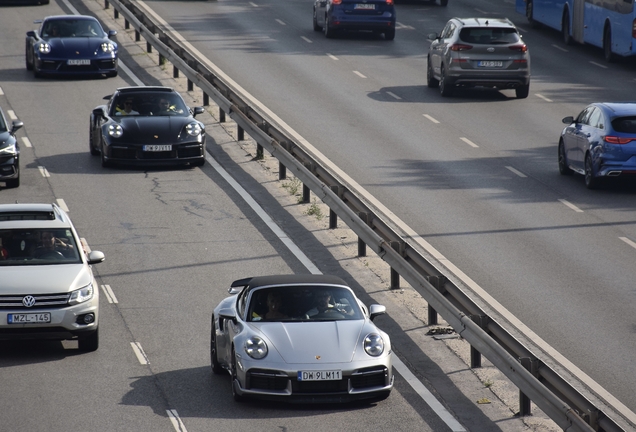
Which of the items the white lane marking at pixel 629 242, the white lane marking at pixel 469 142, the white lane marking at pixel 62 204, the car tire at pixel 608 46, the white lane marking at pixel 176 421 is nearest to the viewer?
the white lane marking at pixel 176 421

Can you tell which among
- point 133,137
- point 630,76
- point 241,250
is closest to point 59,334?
point 241,250

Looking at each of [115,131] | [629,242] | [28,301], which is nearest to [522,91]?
[115,131]

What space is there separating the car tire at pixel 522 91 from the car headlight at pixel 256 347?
20999 millimetres

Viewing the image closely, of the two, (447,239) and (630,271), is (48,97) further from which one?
(630,271)

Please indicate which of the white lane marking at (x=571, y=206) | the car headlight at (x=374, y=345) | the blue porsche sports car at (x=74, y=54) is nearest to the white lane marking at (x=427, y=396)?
the car headlight at (x=374, y=345)

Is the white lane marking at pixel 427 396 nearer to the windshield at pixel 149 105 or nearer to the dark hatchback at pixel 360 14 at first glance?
the windshield at pixel 149 105

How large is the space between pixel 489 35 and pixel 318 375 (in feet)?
70.8

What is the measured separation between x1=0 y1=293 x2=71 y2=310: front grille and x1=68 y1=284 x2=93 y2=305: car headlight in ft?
0.17

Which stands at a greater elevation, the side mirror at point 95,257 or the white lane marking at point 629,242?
the side mirror at point 95,257

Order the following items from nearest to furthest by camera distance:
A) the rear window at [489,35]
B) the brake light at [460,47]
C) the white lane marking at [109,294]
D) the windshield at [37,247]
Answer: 1. the windshield at [37,247]
2. the white lane marking at [109,294]
3. the brake light at [460,47]
4. the rear window at [489,35]

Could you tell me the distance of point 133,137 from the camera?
24094 millimetres

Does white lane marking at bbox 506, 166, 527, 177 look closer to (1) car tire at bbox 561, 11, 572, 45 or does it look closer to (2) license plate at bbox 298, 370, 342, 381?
(2) license plate at bbox 298, 370, 342, 381

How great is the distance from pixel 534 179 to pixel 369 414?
12.6 m

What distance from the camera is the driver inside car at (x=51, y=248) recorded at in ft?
47.1
